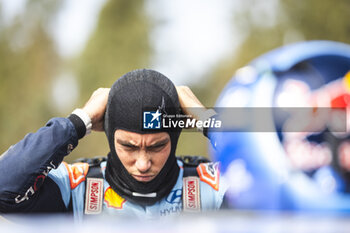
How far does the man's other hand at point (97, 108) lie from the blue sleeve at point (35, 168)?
0.36 ft

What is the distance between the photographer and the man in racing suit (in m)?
1.47

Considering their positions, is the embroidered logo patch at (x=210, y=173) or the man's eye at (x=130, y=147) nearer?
the man's eye at (x=130, y=147)

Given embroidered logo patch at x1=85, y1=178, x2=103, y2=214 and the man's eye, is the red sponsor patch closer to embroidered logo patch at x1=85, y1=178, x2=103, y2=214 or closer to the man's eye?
embroidered logo patch at x1=85, y1=178, x2=103, y2=214

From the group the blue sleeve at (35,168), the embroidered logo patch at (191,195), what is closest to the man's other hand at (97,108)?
the blue sleeve at (35,168)

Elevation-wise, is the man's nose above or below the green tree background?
below

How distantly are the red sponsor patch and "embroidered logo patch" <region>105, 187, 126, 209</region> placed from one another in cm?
12

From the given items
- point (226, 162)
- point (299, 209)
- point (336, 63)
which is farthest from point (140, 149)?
point (336, 63)

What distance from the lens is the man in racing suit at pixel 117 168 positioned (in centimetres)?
147

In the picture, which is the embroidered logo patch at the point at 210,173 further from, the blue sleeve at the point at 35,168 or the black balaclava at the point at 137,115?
the blue sleeve at the point at 35,168

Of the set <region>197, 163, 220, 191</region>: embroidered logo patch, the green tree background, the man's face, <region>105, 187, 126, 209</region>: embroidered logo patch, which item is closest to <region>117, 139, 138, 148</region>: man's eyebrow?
the man's face

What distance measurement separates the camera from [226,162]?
1437 mm

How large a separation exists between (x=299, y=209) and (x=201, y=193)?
2.07 feet

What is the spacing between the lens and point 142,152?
152 centimetres

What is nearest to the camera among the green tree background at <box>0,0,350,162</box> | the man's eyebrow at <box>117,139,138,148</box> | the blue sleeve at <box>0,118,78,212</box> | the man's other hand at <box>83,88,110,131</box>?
the blue sleeve at <box>0,118,78,212</box>
